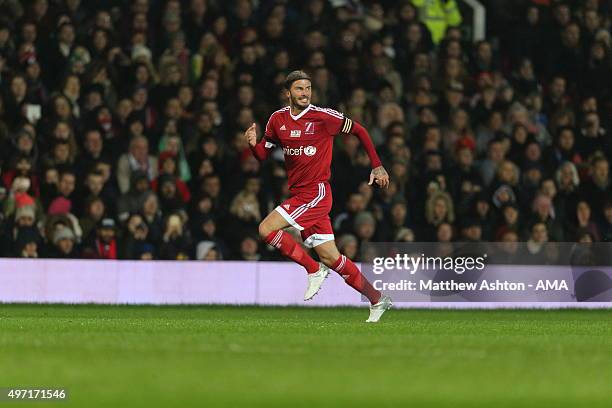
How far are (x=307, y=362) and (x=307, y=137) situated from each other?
4.89m

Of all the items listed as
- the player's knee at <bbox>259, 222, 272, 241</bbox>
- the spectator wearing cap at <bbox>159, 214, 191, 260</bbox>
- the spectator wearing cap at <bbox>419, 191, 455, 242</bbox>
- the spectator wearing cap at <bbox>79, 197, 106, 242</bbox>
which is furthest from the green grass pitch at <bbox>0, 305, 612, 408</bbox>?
the spectator wearing cap at <bbox>419, 191, 455, 242</bbox>

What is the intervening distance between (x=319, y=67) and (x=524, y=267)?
4.78 m

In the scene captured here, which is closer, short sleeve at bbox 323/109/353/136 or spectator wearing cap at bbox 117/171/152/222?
short sleeve at bbox 323/109/353/136

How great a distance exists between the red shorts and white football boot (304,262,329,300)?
0.28 metres

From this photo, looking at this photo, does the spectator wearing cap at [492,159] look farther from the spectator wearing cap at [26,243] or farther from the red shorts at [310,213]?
the red shorts at [310,213]

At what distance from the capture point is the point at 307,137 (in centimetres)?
1391

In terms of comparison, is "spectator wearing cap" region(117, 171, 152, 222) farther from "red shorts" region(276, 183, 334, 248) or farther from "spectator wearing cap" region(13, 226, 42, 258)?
"red shorts" region(276, 183, 334, 248)

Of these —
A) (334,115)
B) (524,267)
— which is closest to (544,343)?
(334,115)

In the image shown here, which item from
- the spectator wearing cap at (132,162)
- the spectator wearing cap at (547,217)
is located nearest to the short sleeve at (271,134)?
the spectator wearing cap at (132,162)

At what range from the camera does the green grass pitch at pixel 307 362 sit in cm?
751

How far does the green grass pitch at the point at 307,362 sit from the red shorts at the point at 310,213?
81cm

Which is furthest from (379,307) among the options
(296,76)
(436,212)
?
(436,212)

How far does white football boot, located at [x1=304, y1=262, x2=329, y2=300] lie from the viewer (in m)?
13.6

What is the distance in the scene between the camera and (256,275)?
18469 millimetres
